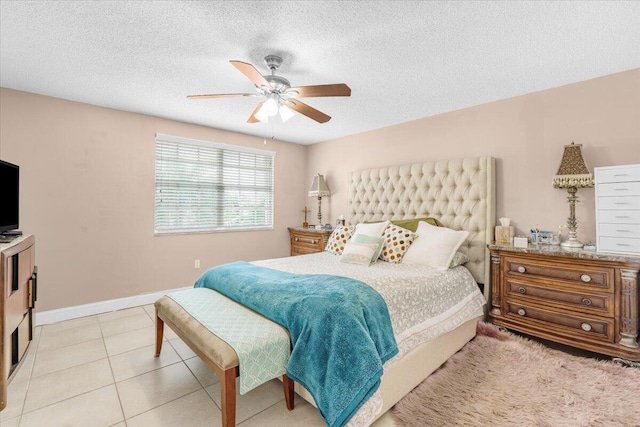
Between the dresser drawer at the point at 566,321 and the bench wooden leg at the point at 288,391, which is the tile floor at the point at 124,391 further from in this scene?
A: the dresser drawer at the point at 566,321

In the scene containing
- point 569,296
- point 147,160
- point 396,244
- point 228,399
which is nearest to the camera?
point 228,399

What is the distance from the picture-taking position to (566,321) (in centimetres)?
228

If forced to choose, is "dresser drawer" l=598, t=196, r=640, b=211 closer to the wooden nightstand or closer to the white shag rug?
the white shag rug

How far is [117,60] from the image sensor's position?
89.0 inches

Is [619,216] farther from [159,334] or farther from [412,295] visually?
[159,334]

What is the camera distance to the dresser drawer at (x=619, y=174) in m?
2.06

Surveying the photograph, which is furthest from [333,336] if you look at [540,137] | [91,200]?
[91,200]

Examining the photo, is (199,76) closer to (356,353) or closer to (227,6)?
(227,6)

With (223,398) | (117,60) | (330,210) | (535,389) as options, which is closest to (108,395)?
(223,398)

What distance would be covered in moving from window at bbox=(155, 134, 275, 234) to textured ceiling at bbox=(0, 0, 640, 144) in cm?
97

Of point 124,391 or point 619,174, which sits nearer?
point 124,391

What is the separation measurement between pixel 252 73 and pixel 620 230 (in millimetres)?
2897

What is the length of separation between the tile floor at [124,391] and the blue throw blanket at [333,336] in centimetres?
37

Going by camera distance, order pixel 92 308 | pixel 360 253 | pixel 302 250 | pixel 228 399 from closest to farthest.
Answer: pixel 228 399 < pixel 360 253 < pixel 92 308 < pixel 302 250
